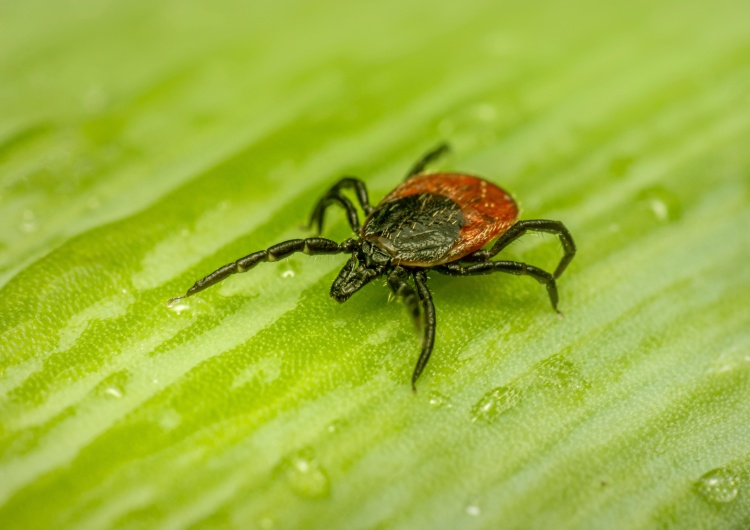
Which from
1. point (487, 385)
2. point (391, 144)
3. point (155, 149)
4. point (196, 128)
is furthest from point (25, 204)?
→ point (487, 385)

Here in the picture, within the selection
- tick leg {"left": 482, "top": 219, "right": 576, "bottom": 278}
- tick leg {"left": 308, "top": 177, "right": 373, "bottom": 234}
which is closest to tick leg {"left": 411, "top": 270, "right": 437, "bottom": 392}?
tick leg {"left": 482, "top": 219, "right": 576, "bottom": 278}

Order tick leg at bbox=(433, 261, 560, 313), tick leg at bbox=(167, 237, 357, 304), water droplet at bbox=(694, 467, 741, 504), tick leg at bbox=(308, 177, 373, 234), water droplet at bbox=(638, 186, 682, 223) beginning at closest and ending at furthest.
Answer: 1. water droplet at bbox=(694, 467, 741, 504)
2. tick leg at bbox=(167, 237, 357, 304)
3. tick leg at bbox=(433, 261, 560, 313)
4. tick leg at bbox=(308, 177, 373, 234)
5. water droplet at bbox=(638, 186, 682, 223)

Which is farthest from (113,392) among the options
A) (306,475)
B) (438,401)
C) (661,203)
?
(661,203)

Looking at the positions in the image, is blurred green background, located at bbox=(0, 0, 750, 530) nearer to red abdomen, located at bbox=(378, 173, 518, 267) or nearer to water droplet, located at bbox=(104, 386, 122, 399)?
water droplet, located at bbox=(104, 386, 122, 399)

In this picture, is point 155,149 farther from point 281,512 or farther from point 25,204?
point 281,512

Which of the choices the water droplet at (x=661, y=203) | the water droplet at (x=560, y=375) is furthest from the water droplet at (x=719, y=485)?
the water droplet at (x=661, y=203)

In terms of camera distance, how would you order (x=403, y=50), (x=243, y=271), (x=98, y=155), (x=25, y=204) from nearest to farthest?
(x=243, y=271), (x=25, y=204), (x=98, y=155), (x=403, y=50)

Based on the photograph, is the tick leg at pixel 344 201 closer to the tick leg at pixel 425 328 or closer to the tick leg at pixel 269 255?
the tick leg at pixel 269 255
